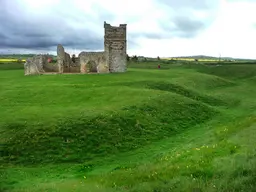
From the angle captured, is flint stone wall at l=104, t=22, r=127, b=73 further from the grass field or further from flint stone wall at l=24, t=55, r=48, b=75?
the grass field

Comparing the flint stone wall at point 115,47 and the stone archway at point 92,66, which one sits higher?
the flint stone wall at point 115,47

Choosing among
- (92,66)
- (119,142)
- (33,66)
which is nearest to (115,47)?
(92,66)

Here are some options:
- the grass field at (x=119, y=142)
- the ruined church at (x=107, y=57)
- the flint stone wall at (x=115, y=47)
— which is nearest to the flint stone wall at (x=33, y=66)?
the ruined church at (x=107, y=57)

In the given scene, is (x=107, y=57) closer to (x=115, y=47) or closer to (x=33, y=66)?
(x=115, y=47)

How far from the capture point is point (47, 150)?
2312 centimetres

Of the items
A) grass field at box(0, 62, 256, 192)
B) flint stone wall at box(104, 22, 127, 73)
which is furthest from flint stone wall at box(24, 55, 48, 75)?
grass field at box(0, 62, 256, 192)

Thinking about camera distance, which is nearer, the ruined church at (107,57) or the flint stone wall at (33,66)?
the flint stone wall at (33,66)

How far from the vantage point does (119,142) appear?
25234 mm

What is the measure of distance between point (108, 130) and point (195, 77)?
3852cm

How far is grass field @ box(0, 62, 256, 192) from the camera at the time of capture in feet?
51.7

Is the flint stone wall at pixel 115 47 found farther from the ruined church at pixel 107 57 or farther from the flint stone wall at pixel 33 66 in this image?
the flint stone wall at pixel 33 66

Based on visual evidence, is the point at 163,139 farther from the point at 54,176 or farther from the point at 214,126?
the point at 54,176

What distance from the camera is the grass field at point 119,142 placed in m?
15.8

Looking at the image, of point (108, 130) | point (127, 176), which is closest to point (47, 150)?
point (108, 130)
